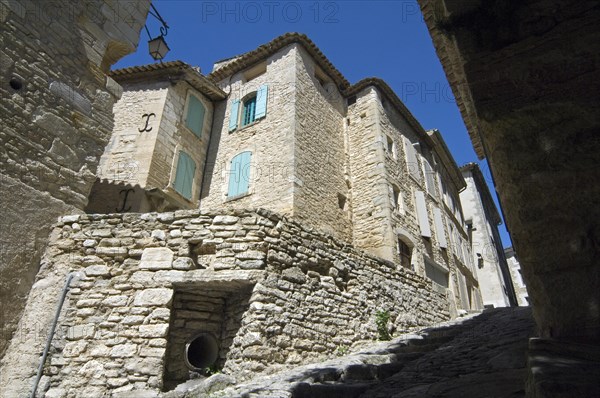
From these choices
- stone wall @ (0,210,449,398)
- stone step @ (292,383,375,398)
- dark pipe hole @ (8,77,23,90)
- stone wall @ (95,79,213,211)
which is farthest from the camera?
stone wall @ (95,79,213,211)

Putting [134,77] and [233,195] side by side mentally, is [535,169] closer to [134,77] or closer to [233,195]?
[233,195]

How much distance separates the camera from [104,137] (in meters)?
6.86

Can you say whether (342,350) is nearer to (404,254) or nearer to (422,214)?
(404,254)

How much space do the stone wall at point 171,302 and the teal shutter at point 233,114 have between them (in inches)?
334

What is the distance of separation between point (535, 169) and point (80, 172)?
6651 mm

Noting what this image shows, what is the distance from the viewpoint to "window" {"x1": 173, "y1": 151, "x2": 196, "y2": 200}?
12.1 m

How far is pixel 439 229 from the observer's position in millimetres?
15484

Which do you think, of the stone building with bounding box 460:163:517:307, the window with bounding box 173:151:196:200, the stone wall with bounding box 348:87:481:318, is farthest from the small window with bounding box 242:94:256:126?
the stone building with bounding box 460:163:517:307

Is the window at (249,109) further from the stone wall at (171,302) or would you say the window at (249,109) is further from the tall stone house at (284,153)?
the stone wall at (171,302)

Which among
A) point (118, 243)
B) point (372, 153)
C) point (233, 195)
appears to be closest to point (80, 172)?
point (118, 243)

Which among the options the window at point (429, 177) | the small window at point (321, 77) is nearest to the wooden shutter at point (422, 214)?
the window at point (429, 177)

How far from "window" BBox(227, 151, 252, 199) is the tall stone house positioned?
0.04m

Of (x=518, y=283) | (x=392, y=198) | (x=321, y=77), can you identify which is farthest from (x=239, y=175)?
(x=518, y=283)

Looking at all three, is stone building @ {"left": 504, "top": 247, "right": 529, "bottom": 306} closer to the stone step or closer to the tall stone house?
the tall stone house
